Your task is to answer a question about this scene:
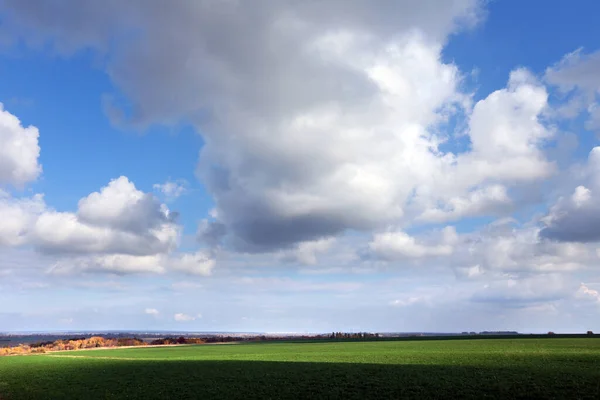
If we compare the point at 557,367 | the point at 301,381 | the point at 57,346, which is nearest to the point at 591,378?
the point at 557,367

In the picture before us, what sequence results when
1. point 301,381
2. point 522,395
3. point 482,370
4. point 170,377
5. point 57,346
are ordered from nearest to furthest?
point 522,395 → point 301,381 → point 482,370 → point 170,377 → point 57,346

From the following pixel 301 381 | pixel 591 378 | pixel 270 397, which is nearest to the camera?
pixel 270 397

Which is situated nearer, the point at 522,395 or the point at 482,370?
the point at 522,395

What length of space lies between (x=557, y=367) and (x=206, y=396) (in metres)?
42.4

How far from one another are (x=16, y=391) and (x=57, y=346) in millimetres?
150979

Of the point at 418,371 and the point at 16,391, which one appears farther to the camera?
the point at 418,371

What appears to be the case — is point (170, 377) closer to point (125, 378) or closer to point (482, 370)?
point (125, 378)

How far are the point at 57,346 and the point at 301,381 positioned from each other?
169876 millimetres

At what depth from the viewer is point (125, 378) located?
60.6 meters

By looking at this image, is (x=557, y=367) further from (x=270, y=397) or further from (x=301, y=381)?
(x=270, y=397)

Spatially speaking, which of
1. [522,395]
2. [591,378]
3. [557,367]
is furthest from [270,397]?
[557,367]

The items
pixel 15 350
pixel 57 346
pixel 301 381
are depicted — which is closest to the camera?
pixel 301 381

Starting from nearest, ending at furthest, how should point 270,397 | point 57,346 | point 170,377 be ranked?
point 270,397
point 170,377
point 57,346

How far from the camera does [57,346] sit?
183375mm
